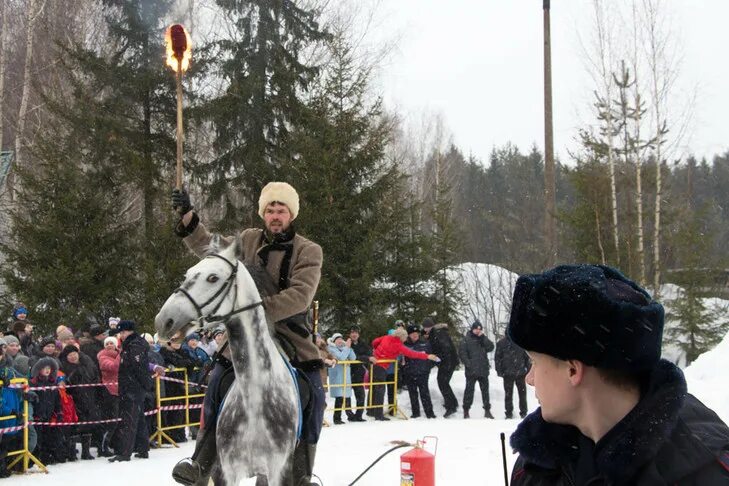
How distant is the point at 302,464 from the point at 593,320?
4.40m

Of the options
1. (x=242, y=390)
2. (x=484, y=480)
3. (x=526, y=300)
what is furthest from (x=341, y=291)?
(x=526, y=300)

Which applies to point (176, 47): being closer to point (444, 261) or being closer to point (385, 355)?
point (385, 355)

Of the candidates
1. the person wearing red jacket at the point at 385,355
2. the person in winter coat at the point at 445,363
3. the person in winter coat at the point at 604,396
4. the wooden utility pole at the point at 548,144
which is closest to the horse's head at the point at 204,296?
the person in winter coat at the point at 604,396

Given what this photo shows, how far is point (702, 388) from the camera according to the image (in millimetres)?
13219

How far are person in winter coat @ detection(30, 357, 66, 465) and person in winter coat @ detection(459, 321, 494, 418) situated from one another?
→ 9.29 metres

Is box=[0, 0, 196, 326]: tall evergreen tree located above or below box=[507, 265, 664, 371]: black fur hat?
above

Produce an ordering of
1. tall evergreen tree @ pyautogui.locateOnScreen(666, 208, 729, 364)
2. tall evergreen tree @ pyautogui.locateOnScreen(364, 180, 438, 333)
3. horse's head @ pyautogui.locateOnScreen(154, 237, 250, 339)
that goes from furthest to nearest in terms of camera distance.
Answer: tall evergreen tree @ pyautogui.locateOnScreen(666, 208, 729, 364) → tall evergreen tree @ pyautogui.locateOnScreen(364, 180, 438, 333) → horse's head @ pyautogui.locateOnScreen(154, 237, 250, 339)

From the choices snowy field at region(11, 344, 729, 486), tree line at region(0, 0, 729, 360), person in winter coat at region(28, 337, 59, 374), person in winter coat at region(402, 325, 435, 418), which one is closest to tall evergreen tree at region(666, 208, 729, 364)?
tree line at region(0, 0, 729, 360)

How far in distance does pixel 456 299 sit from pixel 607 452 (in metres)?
24.8

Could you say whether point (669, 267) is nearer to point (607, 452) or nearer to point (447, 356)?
point (447, 356)

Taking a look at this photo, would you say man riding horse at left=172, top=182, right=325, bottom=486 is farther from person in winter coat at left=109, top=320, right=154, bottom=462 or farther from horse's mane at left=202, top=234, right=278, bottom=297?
person in winter coat at left=109, top=320, right=154, bottom=462

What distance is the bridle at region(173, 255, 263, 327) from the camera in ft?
16.8

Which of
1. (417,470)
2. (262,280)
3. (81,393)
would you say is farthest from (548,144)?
(262,280)

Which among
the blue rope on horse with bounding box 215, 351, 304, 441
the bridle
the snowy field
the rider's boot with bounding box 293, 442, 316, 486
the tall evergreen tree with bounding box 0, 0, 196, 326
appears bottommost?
the snowy field
